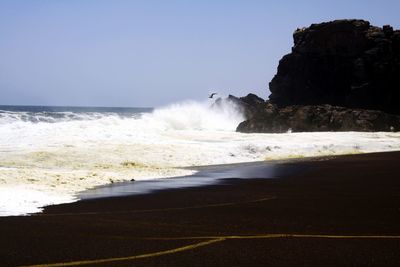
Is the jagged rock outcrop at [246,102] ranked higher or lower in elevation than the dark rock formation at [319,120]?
higher

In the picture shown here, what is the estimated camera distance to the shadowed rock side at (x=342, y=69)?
185 feet

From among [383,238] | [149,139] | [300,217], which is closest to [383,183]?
[300,217]

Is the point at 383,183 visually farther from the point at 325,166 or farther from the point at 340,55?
the point at 340,55

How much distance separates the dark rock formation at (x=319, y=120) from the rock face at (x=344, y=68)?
7.58 metres

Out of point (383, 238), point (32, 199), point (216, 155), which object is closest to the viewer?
point (383, 238)

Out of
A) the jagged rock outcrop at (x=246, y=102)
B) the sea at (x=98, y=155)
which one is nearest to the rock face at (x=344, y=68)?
the jagged rock outcrop at (x=246, y=102)

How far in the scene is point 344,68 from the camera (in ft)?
192

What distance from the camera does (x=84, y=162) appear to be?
781 inches

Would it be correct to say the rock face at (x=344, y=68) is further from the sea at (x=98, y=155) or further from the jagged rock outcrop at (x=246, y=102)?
the sea at (x=98, y=155)

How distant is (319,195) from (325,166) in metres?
8.46

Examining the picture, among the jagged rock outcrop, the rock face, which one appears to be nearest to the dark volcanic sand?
the rock face

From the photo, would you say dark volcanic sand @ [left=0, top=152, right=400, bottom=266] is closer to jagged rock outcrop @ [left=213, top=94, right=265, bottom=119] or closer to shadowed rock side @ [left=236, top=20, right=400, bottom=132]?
shadowed rock side @ [left=236, top=20, right=400, bottom=132]

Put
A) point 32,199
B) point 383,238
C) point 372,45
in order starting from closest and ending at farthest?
point 383,238
point 32,199
point 372,45

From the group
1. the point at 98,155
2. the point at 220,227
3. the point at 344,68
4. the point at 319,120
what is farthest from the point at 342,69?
the point at 220,227
